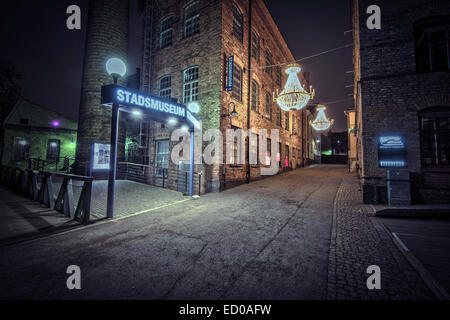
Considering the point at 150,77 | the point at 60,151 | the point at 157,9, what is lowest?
the point at 60,151

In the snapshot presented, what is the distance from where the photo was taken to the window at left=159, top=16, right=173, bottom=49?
12.1 meters

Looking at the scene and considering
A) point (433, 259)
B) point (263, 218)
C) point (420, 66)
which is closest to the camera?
point (433, 259)

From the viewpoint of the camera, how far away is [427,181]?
6.16 meters

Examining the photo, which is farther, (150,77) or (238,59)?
(150,77)

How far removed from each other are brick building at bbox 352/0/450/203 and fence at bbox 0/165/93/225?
8.79 m

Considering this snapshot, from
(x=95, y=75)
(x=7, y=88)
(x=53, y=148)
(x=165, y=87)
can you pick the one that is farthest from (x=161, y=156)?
(x=7, y=88)

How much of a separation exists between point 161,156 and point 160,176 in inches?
49.8

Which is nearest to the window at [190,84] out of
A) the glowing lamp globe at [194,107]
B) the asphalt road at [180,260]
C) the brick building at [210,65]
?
the brick building at [210,65]

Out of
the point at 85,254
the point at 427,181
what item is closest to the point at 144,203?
the point at 85,254

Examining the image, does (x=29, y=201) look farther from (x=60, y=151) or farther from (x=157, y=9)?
(x=60, y=151)

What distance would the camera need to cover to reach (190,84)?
35.4ft

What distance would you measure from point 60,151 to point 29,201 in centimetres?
1717

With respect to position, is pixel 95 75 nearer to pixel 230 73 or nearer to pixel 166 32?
pixel 166 32

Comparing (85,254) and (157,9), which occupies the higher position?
(157,9)
